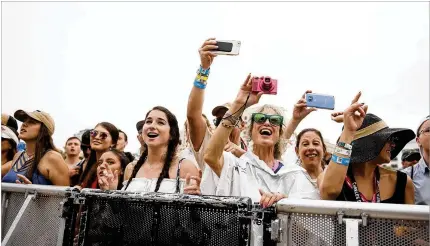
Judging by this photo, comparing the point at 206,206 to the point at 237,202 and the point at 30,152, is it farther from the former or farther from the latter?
the point at 30,152

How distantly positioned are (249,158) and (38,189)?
133cm

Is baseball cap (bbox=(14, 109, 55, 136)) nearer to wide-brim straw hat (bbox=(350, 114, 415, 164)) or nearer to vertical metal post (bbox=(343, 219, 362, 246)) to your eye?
wide-brim straw hat (bbox=(350, 114, 415, 164))

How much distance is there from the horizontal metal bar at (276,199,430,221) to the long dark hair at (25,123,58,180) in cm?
246

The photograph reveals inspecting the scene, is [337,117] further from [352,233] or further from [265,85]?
[352,233]

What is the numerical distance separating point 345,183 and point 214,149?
0.78 metres

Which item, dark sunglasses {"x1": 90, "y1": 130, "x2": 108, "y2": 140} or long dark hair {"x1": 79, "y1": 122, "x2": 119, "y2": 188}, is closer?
long dark hair {"x1": 79, "y1": 122, "x2": 119, "y2": 188}

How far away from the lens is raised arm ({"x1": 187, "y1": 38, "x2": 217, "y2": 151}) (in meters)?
2.63

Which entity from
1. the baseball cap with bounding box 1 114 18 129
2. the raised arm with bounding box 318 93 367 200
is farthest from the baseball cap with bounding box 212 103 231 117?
the baseball cap with bounding box 1 114 18 129

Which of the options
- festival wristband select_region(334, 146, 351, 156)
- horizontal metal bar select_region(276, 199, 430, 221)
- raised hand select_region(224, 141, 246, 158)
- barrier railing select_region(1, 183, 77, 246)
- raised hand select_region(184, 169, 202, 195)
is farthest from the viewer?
raised hand select_region(224, 141, 246, 158)

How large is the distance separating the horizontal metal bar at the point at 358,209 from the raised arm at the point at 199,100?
1262 millimetres

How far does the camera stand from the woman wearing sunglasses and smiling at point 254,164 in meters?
2.45

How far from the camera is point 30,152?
11.7 feet

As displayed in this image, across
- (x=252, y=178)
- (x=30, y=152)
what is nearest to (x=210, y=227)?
(x=252, y=178)

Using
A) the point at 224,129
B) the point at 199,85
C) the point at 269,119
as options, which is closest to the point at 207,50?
the point at 199,85
